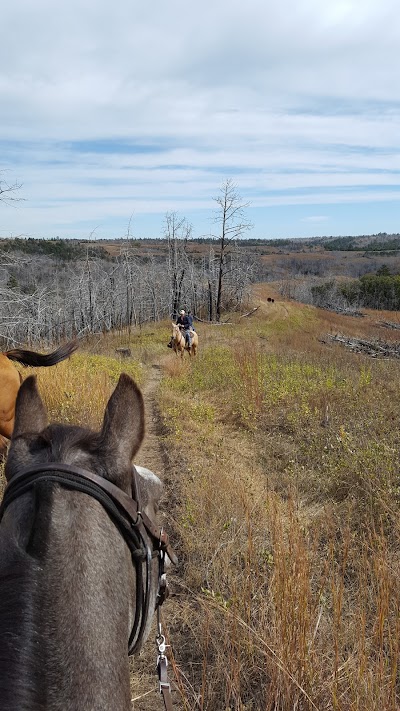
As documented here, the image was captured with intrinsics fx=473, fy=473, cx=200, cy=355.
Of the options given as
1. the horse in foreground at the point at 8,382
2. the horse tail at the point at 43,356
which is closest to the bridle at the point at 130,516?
the horse tail at the point at 43,356

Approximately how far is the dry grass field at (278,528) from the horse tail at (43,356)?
1891 mm

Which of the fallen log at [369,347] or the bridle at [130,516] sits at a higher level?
the bridle at [130,516]

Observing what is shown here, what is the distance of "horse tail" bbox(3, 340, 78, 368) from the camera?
447 centimetres

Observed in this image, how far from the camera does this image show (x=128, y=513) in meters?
1.35

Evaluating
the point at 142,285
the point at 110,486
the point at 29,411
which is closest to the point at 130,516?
the point at 110,486

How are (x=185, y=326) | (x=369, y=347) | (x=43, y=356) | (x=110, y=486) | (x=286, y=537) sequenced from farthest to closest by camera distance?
(x=369, y=347) → (x=185, y=326) → (x=43, y=356) → (x=286, y=537) → (x=110, y=486)

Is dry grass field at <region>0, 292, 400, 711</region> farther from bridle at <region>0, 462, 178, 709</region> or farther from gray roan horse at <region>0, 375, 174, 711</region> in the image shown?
gray roan horse at <region>0, 375, 174, 711</region>

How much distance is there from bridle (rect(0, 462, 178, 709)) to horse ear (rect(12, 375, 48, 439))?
9.6 inches

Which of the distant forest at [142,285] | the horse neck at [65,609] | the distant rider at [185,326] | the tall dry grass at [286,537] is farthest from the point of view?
the distant forest at [142,285]

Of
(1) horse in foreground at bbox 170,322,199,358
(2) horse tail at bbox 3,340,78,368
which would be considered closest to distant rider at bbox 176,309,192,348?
(1) horse in foreground at bbox 170,322,199,358

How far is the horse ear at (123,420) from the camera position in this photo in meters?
1.38

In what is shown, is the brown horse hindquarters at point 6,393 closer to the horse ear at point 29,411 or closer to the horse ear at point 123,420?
the horse ear at point 29,411

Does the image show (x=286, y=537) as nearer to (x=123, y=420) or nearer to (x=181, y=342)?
(x=123, y=420)

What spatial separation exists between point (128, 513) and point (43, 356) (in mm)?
4418
